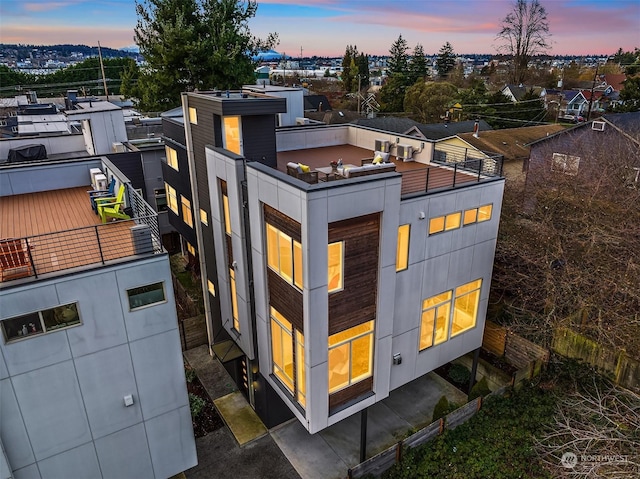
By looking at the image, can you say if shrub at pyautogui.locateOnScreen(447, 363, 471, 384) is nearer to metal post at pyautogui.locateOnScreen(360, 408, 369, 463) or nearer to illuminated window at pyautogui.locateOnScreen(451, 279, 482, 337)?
illuminated window at pyautogui.locateOnScreen(451, 279, 482, 337)

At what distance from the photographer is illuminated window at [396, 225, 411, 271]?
1167cm

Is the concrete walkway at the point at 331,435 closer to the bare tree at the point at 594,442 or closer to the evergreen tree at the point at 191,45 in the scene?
the bare tree at the point at 594,442

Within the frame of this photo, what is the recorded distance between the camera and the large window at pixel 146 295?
983 cm

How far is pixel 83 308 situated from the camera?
364 inches

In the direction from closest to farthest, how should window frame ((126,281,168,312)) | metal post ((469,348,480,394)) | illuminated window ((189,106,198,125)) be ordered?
window frame ((126,281,168,312)), illuminated window ((189,106,198,125)), metal post ((469,348,480,394))

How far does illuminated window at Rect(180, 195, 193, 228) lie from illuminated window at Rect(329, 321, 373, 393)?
11682mm

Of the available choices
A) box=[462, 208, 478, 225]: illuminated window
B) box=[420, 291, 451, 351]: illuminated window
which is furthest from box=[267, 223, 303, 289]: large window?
box=[462, 208, 478, 225]: illuminated window

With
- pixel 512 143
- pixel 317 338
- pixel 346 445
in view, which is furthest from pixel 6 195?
pixel 512 143

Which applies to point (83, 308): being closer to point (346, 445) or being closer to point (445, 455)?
point (346, 445)

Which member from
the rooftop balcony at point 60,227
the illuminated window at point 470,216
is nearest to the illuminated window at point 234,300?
the rooftop balcony at point 60,227

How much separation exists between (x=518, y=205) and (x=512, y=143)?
1236cm

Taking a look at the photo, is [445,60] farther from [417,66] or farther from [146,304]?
[146,304]

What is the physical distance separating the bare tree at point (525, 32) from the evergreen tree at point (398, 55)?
23252mm

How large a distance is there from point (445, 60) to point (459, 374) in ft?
262
